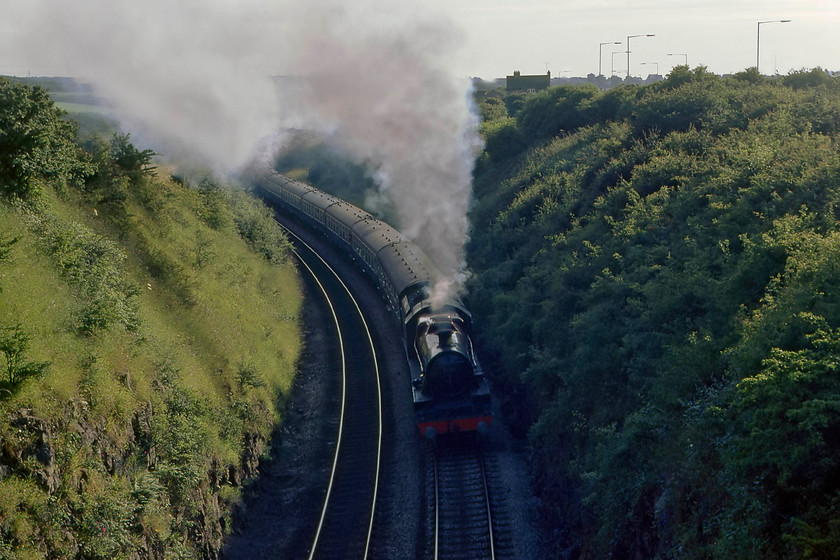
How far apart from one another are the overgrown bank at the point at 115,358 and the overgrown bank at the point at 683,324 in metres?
8.67

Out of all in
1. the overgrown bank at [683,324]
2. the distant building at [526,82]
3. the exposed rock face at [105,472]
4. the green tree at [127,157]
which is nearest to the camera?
the overgrown bank at [683,324]

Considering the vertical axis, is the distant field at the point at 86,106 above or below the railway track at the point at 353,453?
above

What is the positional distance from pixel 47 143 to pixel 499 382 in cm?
1603

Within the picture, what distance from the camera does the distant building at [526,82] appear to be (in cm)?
8794

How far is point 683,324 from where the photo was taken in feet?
54.5

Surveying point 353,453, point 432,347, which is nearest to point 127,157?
point 353,453

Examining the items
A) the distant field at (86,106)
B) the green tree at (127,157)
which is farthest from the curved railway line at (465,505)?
the distant field at (86,106)

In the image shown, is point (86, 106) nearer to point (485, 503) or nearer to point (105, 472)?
point (105, 472)

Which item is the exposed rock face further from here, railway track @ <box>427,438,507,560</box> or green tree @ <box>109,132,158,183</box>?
green tree @ <box>109,132,158,183</box>

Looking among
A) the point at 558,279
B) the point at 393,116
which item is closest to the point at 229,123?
the point at 393,116

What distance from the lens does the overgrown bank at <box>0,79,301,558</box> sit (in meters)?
11.5

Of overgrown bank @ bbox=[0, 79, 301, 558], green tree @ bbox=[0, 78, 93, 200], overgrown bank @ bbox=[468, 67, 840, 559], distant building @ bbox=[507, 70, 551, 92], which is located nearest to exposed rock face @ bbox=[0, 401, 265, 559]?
overgrown bank @ bbox=[0, 79, 301, 558]

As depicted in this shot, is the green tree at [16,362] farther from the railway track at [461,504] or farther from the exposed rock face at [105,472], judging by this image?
the railway track at [461,504]

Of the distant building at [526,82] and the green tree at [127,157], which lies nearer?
the green tree at [127,157]
